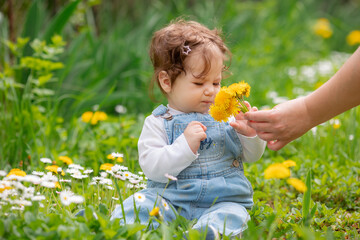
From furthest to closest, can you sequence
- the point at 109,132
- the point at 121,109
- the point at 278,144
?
1. the point at 121,109
2. the point at 109,132
3. the point at 278,144

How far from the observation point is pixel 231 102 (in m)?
1.65

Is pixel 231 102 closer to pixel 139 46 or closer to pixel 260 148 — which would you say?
pixel 260 148

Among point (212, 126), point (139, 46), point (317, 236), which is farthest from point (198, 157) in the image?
point (139, 46)

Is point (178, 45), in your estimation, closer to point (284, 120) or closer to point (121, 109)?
point (284, 120)

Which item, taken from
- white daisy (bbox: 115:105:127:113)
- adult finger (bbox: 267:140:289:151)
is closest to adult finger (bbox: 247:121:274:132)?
adult finger (bbox: 267:140:289:151)

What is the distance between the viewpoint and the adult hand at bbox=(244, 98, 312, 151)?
1.62 m

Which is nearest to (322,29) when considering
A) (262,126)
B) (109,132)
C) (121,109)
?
(121,109)

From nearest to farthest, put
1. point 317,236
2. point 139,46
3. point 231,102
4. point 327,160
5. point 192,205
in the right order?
point 317,236, point 231,102, point 192,205, point 327,160, point 139,46

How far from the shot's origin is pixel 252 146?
1829 millimetres

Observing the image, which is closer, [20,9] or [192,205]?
[192,205]

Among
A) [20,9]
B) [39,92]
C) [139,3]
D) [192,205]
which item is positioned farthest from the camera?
[139,3]

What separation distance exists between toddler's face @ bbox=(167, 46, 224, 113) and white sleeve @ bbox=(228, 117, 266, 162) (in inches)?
8.8

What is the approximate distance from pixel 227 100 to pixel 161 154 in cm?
34

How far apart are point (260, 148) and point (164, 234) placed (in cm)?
65
